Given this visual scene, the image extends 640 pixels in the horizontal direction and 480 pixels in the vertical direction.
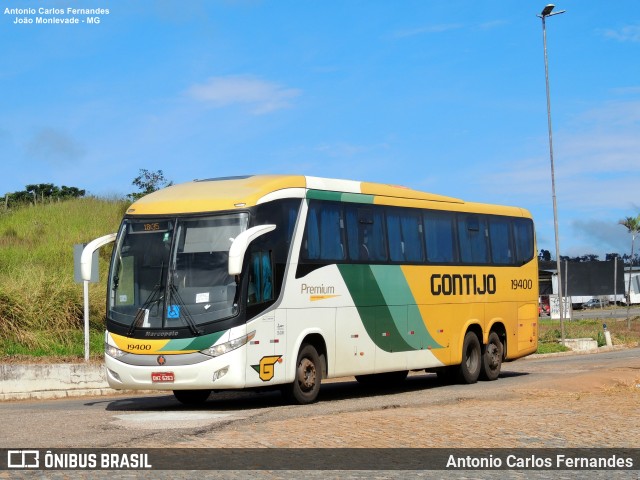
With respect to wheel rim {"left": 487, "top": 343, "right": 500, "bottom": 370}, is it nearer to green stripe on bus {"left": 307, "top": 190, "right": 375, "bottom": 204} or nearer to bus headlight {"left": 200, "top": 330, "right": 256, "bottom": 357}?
green stripe on bus {"left": 307, "top": 190, "right": 375, "bottom": 204}

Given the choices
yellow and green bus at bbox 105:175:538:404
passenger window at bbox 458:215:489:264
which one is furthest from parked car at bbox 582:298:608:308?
yellow and green bus at bbox 105:175:538:404

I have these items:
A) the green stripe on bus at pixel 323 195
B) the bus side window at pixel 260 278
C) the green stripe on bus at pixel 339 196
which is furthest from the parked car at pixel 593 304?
the bus side window at pixel 260 278

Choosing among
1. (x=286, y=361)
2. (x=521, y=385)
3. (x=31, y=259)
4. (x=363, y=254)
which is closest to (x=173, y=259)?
(x=286, y=361)

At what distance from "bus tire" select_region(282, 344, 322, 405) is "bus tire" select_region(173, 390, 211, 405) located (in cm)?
178

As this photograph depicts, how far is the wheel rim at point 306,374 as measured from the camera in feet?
59.7

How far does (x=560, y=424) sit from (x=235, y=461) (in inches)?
189

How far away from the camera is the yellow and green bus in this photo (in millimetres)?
16906

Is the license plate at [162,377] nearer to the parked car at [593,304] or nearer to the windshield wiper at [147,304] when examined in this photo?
the windshield wiper at [147,304]

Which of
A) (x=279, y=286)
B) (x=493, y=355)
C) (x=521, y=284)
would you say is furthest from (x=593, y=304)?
(x=279, y=286)

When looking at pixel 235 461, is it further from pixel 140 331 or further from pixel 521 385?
pixel 521 385

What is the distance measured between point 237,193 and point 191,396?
3829 mm

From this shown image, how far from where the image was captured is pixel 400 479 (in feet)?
32.3

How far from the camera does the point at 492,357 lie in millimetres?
24594

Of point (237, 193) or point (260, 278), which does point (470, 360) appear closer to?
point (260, 278)
